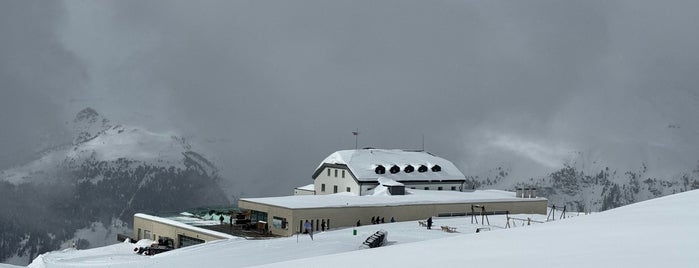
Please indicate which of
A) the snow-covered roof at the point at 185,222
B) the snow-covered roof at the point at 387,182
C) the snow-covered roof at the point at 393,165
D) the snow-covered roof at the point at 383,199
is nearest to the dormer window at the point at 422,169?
the snow-covered roof at the point at 393,165

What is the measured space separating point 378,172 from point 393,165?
3029 millimetres

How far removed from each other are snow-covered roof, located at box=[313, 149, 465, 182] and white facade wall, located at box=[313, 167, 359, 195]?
79 cm

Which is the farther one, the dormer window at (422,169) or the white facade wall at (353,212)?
the dormer window at (422,169)

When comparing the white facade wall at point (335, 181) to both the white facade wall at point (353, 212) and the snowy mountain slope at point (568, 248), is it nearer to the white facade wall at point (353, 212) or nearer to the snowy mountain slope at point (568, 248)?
the white facade wall at point (353, 212)

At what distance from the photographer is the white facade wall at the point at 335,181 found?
8731 centimetres

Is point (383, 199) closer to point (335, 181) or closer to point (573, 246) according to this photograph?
point (335, 181)

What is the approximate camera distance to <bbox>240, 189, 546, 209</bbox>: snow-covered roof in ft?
229

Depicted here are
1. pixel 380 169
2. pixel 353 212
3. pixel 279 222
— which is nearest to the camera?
pixel 279 222

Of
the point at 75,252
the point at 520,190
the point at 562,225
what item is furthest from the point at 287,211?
the point at 562,225

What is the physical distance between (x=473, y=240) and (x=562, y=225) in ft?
9.20

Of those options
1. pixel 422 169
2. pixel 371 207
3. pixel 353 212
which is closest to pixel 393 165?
pixel 422 169

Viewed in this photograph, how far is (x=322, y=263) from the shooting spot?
1378 cm

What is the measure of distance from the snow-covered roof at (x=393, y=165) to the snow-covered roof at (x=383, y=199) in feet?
16.5

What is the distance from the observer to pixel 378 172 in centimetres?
8875
